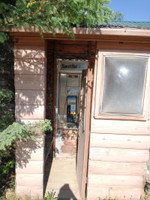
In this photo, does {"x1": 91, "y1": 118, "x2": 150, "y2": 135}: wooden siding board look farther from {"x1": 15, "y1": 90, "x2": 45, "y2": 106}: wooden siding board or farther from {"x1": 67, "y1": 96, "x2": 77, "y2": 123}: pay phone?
{"x1": 67, "y1": 96, "x2": 77, "y2": 123}: pay phone

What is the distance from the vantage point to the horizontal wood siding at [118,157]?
2.51 m

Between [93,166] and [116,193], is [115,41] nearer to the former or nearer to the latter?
[93,166]

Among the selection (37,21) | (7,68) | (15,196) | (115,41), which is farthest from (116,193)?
(7,68)

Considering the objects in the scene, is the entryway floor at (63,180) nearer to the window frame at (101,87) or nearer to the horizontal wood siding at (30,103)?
the horizontal wood siding at (30,103)

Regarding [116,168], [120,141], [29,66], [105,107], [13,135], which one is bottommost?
[116,168]

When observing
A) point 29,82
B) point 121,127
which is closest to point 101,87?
point 121,127

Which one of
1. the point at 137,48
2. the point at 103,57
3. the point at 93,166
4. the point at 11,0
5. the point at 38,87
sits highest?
the point at 11,0

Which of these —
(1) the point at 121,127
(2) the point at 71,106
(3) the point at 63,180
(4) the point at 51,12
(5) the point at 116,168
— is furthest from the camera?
(2) the point at 71,106

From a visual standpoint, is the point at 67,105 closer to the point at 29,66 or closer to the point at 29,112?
the point at 29,112

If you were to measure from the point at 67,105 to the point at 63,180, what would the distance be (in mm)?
1910

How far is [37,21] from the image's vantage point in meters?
1.70

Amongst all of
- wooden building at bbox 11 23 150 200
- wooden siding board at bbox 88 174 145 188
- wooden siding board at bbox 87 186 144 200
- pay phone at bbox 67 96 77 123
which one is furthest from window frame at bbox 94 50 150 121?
pay phone at bbox 67 96 77 123

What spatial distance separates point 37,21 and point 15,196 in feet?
9.61

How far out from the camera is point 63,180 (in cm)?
339
